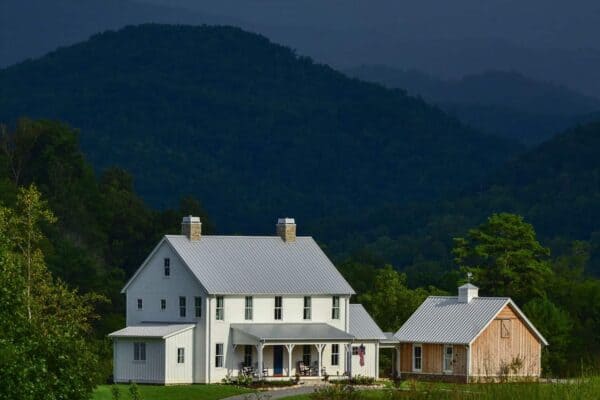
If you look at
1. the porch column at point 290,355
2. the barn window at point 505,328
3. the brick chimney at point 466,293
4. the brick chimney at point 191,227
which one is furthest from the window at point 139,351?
the barn window at point 505,328

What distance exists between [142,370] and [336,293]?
11.6m

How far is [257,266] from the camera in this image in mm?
80812

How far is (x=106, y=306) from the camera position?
11638cm

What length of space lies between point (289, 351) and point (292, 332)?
6.26 feet

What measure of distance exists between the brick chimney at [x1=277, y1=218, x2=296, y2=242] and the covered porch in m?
6.32

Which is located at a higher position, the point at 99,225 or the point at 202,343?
the point at 99,225

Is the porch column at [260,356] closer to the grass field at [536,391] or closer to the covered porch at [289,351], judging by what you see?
the covered porch at [289,351]

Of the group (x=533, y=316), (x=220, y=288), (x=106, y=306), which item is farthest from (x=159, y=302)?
(x=106, y=306)

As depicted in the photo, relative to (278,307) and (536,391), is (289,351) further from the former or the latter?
(536,391)

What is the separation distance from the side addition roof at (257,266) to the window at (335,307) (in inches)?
21.7

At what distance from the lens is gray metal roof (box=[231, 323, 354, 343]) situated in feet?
249

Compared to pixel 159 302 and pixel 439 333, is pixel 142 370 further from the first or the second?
pixel 439 333

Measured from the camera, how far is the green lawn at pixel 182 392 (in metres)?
63.5

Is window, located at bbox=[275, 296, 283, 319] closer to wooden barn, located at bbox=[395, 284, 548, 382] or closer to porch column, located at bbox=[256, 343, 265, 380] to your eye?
porch column, located at bbox=[256, 343, 265, 380]
